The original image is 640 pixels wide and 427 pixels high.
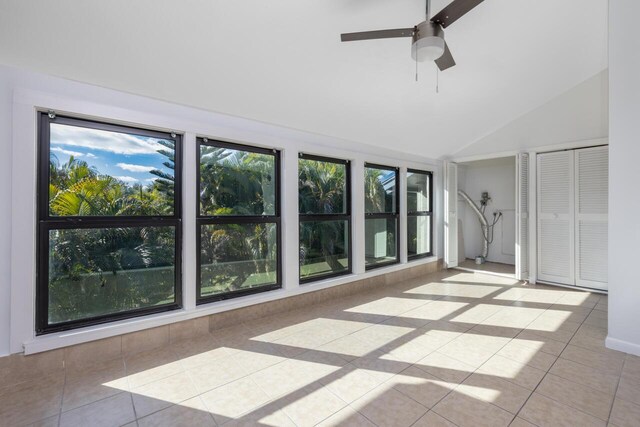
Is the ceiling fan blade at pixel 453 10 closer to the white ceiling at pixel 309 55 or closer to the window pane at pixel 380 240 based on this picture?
the white ceiling at pixel 309 55

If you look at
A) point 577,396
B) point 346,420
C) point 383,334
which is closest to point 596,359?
point 577,396

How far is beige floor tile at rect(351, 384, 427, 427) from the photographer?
1701 millimetres

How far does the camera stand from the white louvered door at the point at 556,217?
14.1ft

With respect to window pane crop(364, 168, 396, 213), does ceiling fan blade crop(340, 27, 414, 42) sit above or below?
above

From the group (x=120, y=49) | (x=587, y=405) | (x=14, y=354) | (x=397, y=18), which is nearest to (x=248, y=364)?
Answer: (x=14, y=354)

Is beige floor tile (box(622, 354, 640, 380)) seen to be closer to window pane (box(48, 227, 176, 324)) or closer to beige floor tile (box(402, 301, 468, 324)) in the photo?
beige floor tile (box(402, 301, 468, 324))

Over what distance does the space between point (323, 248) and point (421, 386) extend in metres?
2.29

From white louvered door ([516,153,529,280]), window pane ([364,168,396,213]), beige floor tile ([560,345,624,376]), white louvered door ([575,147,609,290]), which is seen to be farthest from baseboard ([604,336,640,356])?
window pane ([364,168,396,213])

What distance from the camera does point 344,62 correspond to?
281cm

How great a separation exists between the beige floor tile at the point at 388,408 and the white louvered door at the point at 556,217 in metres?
4.08

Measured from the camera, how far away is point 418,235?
5527 mm

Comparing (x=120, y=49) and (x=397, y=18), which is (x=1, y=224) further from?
(x=397, y=18)

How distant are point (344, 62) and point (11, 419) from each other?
3.62 metres

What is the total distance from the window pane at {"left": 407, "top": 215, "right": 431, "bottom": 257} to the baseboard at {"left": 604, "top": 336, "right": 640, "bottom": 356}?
2930 millimetres
